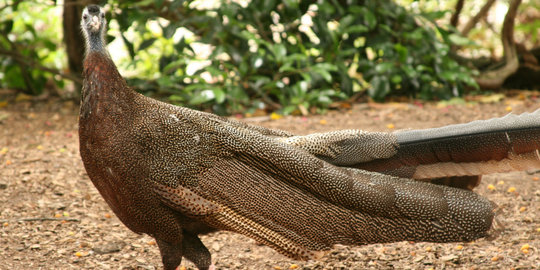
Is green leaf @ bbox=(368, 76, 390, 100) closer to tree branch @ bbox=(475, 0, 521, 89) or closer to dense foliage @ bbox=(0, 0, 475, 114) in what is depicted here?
dense foliage @ bbox=(0, 0, 475, 114)

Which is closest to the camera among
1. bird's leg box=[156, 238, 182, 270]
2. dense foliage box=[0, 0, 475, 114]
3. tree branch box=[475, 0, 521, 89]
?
bird's leg box=[156, 238, 182, 270]

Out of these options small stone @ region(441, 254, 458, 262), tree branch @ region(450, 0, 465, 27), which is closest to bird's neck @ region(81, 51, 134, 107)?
small stone @ region(441, 254, 458, 262)

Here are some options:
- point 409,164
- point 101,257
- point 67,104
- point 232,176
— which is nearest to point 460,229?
point 409,164

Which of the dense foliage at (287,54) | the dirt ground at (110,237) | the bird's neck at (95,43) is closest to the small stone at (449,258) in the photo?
the dirt ground at (110,237)

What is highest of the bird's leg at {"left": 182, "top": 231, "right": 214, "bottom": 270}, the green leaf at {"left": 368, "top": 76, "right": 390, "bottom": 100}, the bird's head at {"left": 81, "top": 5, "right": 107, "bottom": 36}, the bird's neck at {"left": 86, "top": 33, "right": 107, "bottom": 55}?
the bird's head at {"left": 81, "top": 5, "right": 107, "bottom": 36}

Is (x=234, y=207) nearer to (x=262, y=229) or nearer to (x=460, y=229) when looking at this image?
(x=262, y=229)

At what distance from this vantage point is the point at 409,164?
10.8 feet

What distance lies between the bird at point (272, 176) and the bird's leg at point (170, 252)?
7cm

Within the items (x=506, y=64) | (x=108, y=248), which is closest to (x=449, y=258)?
(x=108, y=248)

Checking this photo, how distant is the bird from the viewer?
10.1 ft

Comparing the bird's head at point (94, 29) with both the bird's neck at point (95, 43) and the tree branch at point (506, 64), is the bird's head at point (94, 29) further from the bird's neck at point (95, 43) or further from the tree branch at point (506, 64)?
the tree branch at point (506, 64)

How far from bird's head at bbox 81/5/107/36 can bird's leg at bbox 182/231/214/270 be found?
1.27 m

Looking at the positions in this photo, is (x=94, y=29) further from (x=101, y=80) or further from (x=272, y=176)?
(x=272, y=176)

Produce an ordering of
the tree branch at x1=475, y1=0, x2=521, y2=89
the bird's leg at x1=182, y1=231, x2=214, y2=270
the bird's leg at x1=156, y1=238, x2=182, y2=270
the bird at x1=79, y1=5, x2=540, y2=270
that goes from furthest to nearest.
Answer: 1. the tree branch at x1=475, y1=0, x2=521, y2=89
2. the bird's leg at x1=182, y1=231, x2=214, y2=270
3. the bird's leg at x1=156, y1=238, x2=182, y2=270
4. the bird at x1=79, y1=5, x2=540, y2=270
